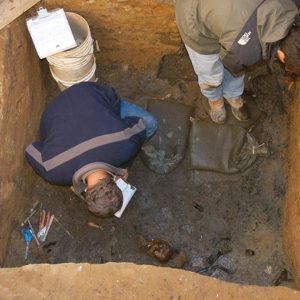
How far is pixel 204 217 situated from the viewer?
11.9ft

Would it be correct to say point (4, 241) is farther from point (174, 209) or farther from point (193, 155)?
point (193, 155)

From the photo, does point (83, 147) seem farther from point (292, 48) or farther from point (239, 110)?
point (239, 110)

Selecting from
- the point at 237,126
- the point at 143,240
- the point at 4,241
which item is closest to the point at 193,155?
the point at 237,126

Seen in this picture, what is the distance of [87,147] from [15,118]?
0.96 metres

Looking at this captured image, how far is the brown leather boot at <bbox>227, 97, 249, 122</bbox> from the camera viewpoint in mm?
3752

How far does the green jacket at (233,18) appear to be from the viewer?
7.66 ft

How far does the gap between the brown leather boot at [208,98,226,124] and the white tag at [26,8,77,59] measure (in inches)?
59.9

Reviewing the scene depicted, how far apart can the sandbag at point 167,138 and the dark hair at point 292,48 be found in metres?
1.58

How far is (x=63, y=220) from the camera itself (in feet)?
11.6

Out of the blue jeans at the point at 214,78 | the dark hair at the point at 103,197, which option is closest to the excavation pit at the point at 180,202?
the blue jeans at the point at 214,78

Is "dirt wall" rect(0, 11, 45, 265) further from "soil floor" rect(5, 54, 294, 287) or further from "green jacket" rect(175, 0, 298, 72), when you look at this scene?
"green jacket" rect(175, 0, 298, 72)

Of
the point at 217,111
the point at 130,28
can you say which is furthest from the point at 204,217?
the point at 130,28

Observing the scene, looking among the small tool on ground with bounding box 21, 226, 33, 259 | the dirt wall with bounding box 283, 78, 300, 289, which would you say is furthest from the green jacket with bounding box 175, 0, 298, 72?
the small tool on ground with bounding box 21, 226, 33, 259

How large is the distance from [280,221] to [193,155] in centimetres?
108
